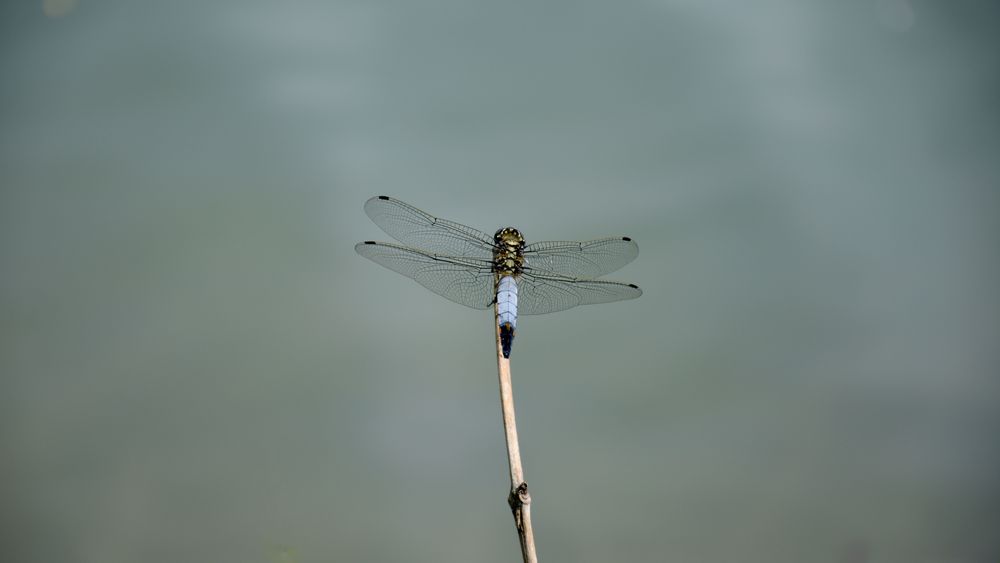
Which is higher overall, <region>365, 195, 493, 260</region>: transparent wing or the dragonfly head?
<region>365, 195, 493, 260</region>: transparent wing

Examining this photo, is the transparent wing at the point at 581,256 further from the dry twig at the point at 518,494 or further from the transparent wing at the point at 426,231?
the dry twig at the point at 518,494

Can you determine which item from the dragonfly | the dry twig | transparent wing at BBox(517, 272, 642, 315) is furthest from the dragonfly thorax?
the dry twig

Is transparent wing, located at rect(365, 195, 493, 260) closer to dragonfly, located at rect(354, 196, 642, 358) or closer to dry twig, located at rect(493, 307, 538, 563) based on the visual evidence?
dragonfly, located at rect(354, 196, 642, 358)

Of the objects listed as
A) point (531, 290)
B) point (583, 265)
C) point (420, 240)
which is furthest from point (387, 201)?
point (583, 265)

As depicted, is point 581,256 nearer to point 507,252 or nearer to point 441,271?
point 507,252

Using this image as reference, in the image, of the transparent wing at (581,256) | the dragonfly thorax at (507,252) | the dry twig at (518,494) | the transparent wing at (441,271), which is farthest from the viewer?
the transparent wing at (581,256)

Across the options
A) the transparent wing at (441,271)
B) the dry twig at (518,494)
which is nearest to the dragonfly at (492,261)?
the transparent wing at (441,271)
